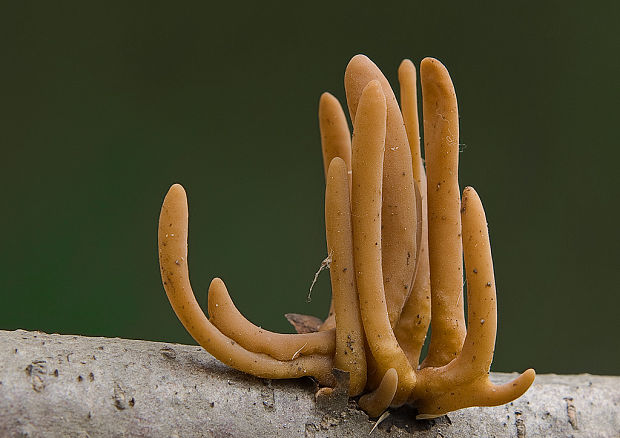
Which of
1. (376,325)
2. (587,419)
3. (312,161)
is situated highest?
(312,161)

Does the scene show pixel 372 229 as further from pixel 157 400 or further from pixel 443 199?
pixel 157 400

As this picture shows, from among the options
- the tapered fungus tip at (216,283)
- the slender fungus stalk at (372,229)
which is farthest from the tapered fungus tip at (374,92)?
the tapered fungus tip at (216,283)

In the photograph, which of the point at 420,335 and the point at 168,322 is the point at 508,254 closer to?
the point at 168,322

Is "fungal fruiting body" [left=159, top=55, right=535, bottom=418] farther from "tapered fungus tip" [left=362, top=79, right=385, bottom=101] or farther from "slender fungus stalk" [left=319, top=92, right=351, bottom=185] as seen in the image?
"slender fungus stalk" [left=319, top=92, right=351, bottom=185]

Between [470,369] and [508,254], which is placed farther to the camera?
[508,254]

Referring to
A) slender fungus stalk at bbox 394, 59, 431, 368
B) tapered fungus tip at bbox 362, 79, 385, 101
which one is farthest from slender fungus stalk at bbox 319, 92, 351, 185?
tapered fungus tip at bbox 362, 79, 385, 101

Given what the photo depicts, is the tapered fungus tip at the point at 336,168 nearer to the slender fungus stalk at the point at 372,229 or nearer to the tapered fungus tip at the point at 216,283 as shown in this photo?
the slender fungus stalk at the point at 372,229

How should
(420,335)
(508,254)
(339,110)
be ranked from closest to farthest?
(420,335) → (339,110) → (508,254)

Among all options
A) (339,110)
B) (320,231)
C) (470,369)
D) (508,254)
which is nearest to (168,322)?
(320,231)
